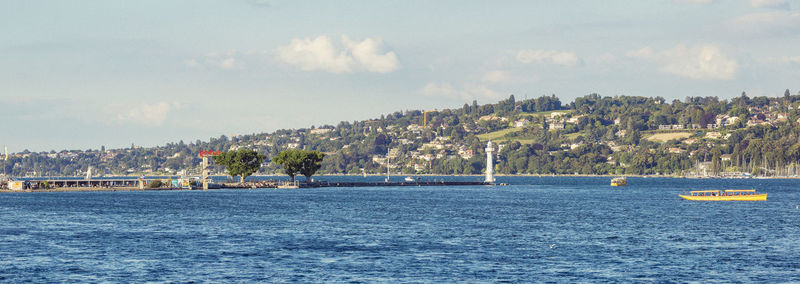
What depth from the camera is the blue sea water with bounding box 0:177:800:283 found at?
180 ft

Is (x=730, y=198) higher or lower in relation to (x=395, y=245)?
higher

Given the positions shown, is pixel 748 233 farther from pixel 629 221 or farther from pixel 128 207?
pixel 128 207

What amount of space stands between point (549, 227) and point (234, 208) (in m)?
48.4

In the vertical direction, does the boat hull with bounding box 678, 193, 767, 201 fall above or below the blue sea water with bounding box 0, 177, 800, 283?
above

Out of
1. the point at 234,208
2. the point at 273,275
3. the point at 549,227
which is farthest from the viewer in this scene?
the point at 234,208

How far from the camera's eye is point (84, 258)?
203 ft

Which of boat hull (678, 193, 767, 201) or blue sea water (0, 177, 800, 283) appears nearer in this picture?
blue sea water (0, 177, 800, 283)

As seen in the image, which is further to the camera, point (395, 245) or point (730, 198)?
point (730, 198)

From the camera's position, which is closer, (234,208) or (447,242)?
(447,242)

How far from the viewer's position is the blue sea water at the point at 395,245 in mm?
54875

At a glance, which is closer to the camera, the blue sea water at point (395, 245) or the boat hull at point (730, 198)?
the blue sea water at point (395, 245)

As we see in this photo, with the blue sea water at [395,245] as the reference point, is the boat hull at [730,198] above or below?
above

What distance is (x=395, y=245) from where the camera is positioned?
231 feet

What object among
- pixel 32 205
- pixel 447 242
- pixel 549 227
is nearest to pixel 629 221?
pixel 549 227
